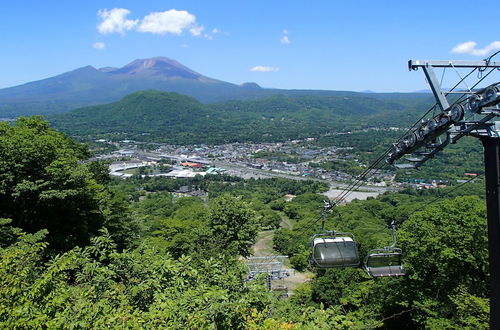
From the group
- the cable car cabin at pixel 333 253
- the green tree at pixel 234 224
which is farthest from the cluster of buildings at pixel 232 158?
the cable car cabin at pixel 333 253

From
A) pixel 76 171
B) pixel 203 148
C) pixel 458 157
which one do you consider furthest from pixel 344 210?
pixel 203 148

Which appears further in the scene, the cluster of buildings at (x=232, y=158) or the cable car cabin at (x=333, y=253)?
the cluster of buildings at (x=232, y=158)

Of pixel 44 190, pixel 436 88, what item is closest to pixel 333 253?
pixel 436 88

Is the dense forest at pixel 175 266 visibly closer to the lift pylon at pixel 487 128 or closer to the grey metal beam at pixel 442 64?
the lift pylon at pixel 487 128

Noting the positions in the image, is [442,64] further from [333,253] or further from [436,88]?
[333,253]

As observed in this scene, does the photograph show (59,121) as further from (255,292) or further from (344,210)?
(255,292)

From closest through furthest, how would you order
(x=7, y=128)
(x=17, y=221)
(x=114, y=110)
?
(x=17, y=221)
(x=7, y=128)
(x=114, y=110)
